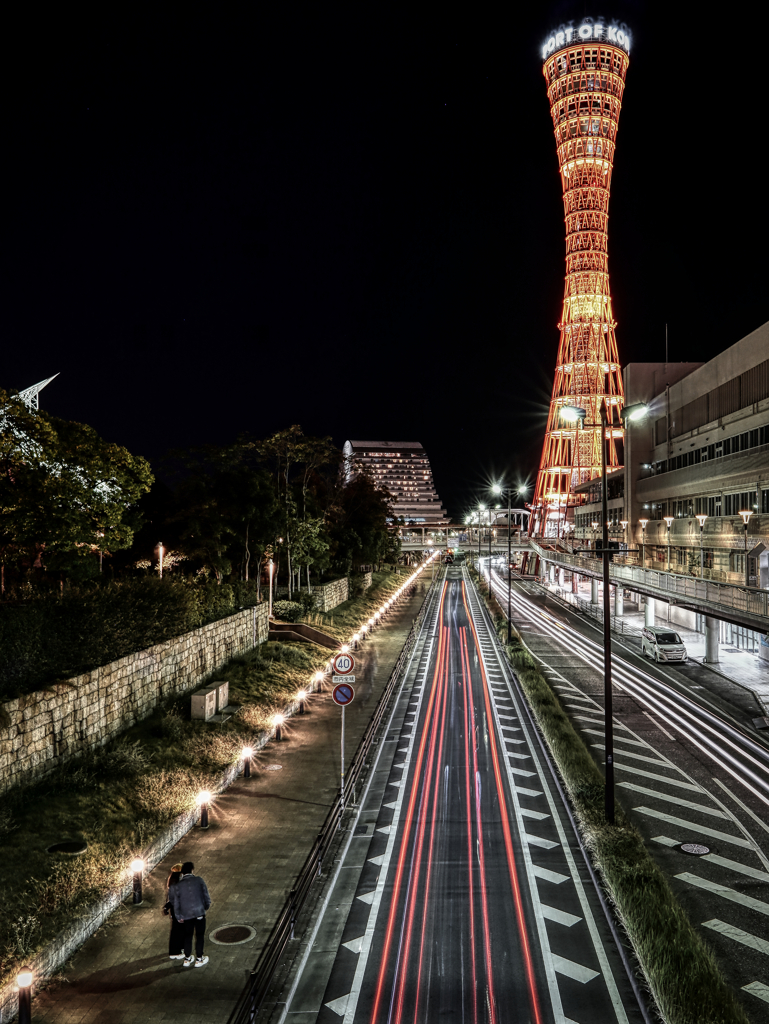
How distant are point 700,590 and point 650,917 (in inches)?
749

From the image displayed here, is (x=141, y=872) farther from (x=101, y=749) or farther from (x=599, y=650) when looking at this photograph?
(x=599, y=650)

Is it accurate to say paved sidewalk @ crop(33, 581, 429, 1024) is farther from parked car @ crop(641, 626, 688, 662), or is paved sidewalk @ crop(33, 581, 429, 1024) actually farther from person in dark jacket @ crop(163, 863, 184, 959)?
parked car @ crop(641, 626, 688, 662)

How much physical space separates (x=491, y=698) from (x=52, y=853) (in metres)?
17.5

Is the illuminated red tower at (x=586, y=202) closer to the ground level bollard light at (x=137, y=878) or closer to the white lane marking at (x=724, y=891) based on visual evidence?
the white lane marking at (x=724, y=891)

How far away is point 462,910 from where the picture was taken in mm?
10633

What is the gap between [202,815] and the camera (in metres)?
13.8

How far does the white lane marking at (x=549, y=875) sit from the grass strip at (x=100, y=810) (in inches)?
285

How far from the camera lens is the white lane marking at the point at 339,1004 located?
27.0ft

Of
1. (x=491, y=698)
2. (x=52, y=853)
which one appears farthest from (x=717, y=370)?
(x=52, y=853)

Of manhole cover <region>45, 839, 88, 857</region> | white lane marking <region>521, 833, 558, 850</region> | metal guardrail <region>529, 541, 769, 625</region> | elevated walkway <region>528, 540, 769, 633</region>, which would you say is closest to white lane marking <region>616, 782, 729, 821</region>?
white lane marking <region>521, 833, 558, 850</region>

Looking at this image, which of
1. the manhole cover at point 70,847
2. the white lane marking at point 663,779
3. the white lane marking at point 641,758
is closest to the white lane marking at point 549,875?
the white lane marking at point 663,779

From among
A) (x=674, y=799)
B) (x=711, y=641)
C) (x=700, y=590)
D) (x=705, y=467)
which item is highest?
(x=705, y=467)

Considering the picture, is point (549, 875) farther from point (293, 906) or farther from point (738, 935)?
point (293, 906)

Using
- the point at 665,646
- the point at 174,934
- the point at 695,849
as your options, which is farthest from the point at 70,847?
the point at 665,646
